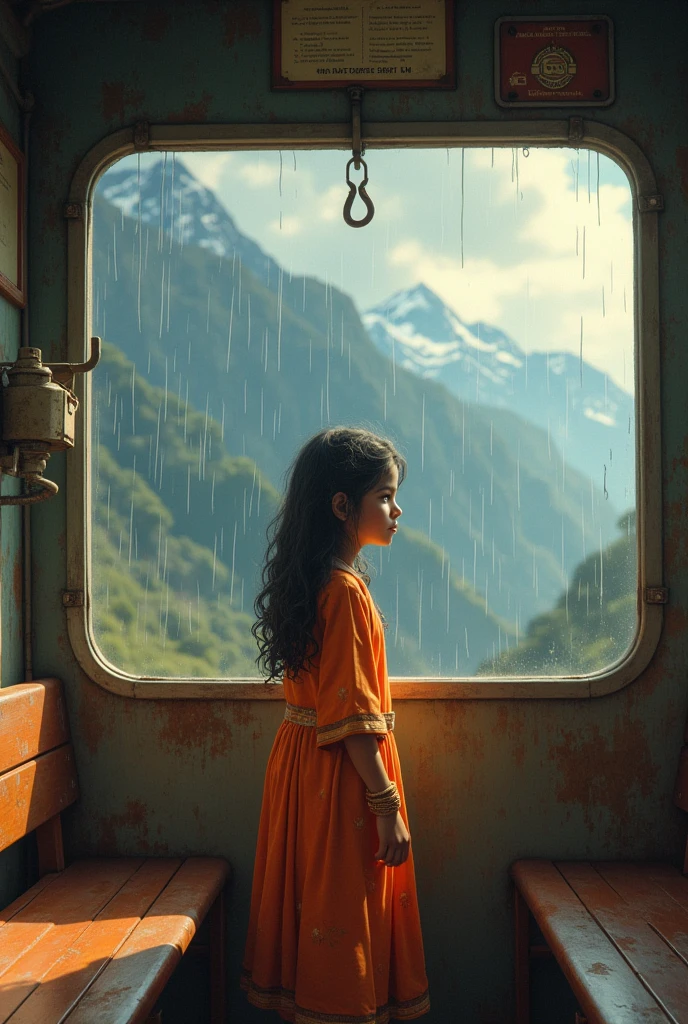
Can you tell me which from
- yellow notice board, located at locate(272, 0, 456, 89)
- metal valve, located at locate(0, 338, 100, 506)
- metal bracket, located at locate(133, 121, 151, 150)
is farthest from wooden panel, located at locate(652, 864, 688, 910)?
metal bracket, located at locate(133, 121, 151, 150)

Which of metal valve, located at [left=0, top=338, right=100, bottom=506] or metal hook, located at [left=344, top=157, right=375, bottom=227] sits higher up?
metal hook, located at [left=344, top=157, right=375, bottom=227]

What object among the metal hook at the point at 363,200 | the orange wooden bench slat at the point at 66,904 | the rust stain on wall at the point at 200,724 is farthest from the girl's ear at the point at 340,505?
the orange wooden bench slat at the point at 66,904

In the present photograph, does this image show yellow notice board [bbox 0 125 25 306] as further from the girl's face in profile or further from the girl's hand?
the girl's hand

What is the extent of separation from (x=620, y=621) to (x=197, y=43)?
87.3 inches

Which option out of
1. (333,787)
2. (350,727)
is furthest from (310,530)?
(333,787)

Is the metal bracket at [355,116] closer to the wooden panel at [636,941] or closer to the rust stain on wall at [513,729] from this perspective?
the rust stain on wall at [513,729]

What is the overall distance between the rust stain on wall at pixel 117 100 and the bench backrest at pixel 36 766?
174 centimetres

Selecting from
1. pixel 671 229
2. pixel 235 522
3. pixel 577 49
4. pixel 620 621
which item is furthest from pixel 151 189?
pixel 620 621

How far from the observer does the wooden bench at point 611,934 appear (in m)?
1.72

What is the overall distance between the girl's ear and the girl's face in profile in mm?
39

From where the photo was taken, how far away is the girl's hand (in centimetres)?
201

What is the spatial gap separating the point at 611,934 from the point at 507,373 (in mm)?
1573

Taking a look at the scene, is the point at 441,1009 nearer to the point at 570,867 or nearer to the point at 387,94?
the point at 570,867

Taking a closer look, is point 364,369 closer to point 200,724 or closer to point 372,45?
point 372,45
